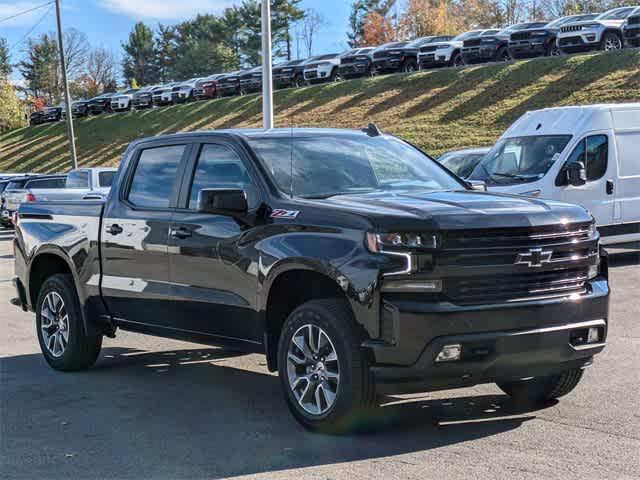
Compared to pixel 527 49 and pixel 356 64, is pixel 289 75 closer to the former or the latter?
pixel 356 64

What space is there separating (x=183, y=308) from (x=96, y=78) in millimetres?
110648

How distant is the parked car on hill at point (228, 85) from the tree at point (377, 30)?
2562cm

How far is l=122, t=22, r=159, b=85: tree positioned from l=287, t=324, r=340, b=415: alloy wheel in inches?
4290

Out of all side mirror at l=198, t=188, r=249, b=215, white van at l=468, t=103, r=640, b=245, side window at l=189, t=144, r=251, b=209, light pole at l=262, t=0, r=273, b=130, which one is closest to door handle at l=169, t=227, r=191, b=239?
side window at l=189, t=144, r=251, b=209

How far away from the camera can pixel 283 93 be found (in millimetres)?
49562

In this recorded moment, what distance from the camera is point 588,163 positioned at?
551 inches

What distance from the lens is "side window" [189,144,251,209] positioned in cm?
659

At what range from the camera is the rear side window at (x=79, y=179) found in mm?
22578

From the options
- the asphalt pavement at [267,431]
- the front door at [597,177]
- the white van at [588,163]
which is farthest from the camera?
the front door at [597,177]

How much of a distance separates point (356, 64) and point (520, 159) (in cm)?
3331

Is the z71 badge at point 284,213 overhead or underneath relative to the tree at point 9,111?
underneath

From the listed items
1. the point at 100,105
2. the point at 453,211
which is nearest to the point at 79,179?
the point at 453,211

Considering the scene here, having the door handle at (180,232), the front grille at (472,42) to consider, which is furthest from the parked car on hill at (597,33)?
the door handle at (180,232)

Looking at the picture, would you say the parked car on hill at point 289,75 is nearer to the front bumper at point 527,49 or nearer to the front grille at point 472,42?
the front grille at point 472,42
